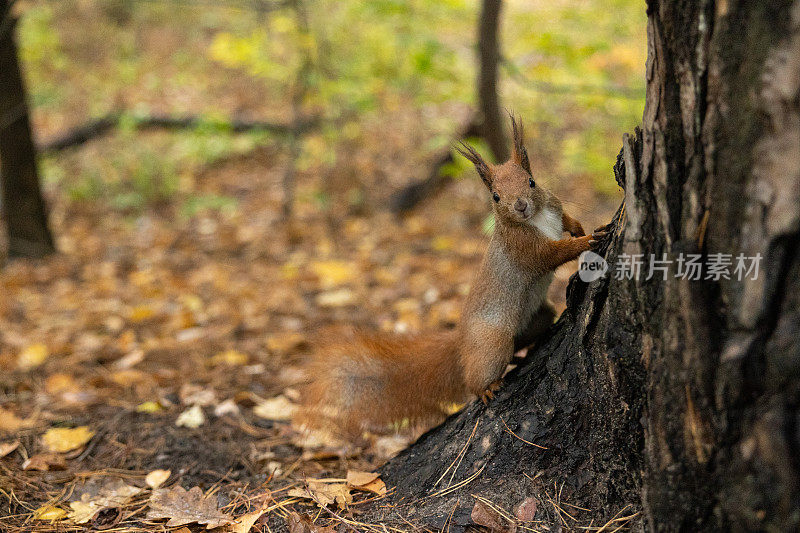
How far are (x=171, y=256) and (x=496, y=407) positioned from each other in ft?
13.3

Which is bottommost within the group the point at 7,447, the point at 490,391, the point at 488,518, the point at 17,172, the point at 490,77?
the point at 7,447

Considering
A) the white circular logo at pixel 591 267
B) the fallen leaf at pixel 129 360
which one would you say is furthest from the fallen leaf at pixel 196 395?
the white circular logo at pixel 591 267

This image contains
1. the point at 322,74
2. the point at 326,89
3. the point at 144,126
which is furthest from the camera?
the point at 144,126

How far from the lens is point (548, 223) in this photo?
207 centimetres

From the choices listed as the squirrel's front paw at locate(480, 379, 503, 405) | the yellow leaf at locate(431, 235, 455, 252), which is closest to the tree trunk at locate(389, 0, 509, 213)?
the yellow leaf at locate(431, 235, 455, 252)

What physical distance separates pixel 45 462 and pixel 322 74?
400 cm

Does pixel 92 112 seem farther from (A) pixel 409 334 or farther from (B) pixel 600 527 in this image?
(B) pixel 600 527

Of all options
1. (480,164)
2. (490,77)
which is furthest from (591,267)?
(490,77)

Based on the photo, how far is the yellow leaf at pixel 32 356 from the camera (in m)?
3.11

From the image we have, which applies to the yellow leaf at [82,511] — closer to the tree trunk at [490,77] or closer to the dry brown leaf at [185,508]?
the dry brown leaf at [185,508]

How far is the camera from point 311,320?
3715mm

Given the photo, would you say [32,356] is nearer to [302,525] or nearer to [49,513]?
[49,513]

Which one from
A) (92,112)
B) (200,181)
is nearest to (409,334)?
(200,181)

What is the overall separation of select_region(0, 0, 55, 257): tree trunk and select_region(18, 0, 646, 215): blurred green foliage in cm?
139
